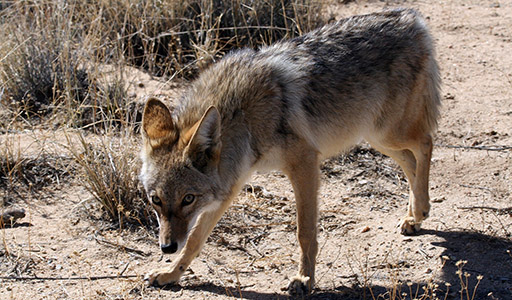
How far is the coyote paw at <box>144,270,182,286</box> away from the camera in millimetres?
4457

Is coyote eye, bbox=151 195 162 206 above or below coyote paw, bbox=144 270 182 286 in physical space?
above

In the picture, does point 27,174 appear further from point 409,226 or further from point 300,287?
point 409,226

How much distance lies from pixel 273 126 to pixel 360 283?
1302 millimetres

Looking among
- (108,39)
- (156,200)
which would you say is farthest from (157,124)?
(108,39)

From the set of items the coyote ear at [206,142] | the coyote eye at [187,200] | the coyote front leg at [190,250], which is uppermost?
the coyote ear at [206,142]

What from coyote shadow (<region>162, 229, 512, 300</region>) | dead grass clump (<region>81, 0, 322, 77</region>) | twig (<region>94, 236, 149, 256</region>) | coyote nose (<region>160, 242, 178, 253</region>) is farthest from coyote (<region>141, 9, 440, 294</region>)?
dead grass clump (<region>81, 0, 322, 77</region>)

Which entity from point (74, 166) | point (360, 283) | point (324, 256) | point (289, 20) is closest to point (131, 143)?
point (74, 166)

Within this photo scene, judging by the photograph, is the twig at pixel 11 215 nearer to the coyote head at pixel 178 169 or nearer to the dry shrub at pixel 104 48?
the dry shrub at pixel 104 48

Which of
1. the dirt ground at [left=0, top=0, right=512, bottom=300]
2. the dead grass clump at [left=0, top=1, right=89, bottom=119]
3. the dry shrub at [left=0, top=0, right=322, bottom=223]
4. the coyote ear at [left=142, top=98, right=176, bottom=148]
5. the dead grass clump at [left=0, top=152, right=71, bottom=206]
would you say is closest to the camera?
the coyote ear at [left=142, top=98, right=176, bottom=148]

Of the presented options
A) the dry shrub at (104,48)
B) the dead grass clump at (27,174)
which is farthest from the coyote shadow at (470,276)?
the dead grass clump at (27,174)

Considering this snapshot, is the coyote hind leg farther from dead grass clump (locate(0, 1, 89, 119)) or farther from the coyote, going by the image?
dead grass clump (locate(0, 1, 89, 119))

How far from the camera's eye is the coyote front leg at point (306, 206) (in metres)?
4.30

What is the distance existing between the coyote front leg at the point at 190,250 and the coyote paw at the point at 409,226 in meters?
1.57

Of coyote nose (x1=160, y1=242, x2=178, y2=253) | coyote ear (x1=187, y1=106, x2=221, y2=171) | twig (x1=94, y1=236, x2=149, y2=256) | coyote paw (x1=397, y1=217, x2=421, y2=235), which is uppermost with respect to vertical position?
coyote ear (x1=187, y1=106, x2=221, y2=171)
